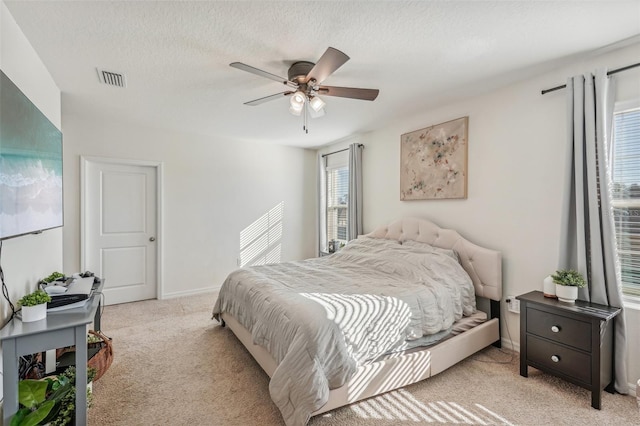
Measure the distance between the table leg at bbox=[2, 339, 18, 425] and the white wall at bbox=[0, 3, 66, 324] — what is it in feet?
0.88

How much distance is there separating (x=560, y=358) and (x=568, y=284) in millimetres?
533

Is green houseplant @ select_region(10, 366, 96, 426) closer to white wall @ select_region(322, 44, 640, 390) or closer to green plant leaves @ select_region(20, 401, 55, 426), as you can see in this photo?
green plant leaves @ select_region(20, 401, 55, 426)

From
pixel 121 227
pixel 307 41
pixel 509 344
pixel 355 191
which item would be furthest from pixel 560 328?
pixel 121 227

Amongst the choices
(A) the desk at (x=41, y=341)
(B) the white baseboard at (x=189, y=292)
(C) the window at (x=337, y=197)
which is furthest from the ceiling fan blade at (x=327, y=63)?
(B) the white baseboard at (x=189, y=292)

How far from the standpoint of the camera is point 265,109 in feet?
A: 11.1

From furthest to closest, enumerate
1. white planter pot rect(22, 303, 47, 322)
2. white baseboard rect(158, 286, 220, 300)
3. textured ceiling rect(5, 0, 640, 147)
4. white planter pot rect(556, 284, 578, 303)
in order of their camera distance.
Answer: white baseboard rect(158, 286, 220, 300) < white planter pot rect(556, 284, 578, 303) < textured ceiling rect(5, 0, 640, 147) < white planter pot rect(22, 303, 47, 322)

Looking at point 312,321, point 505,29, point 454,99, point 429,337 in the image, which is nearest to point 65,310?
point 312,321

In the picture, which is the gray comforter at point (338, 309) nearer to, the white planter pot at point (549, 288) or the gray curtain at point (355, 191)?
the white planter pot at point (549, 288)

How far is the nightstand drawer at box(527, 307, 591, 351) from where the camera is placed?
1980mm

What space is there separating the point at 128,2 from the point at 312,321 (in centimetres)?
215

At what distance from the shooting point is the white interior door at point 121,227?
384 centimetres

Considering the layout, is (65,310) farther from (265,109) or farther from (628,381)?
(628,381)

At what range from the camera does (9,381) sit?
139cm

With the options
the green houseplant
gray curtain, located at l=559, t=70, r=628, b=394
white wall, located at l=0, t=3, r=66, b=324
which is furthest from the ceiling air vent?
gray curtain, located at l=559, t=70, r=628, b=394
